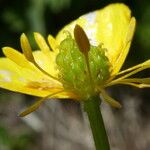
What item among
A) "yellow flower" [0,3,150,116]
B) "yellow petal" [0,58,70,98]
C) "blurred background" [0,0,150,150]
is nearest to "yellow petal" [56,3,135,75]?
"yellow flower" [0,3,150,116]

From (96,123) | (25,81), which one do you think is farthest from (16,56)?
(96,123)

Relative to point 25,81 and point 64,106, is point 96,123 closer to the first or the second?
point 25,81

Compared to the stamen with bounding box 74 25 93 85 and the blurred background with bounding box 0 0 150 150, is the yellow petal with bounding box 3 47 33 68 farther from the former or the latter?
the blurred background with bounding box 0 0 150 150

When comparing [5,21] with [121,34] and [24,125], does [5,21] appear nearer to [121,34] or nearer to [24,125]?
[24,125]

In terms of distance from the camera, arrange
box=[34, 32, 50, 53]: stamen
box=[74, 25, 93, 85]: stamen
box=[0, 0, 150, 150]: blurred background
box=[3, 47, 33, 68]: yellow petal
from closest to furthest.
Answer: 1. box=[74, 25, 93, 85]: stamen
2. box=[3, 47, 33, 68]: yellow petal
3. box=[34, 32, 50, 53]: stamen
4. box=[0, 0, 150, 150]: blurred background

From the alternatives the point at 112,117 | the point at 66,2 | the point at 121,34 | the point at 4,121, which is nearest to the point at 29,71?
the point at 121,34

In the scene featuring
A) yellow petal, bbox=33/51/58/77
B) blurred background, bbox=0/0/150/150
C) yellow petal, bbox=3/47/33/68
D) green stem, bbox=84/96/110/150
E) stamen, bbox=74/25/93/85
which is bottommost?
green stem, bbox=84/96/110/150

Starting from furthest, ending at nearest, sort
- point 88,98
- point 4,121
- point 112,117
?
point 4,121 < point 112,117 < point 88,98
